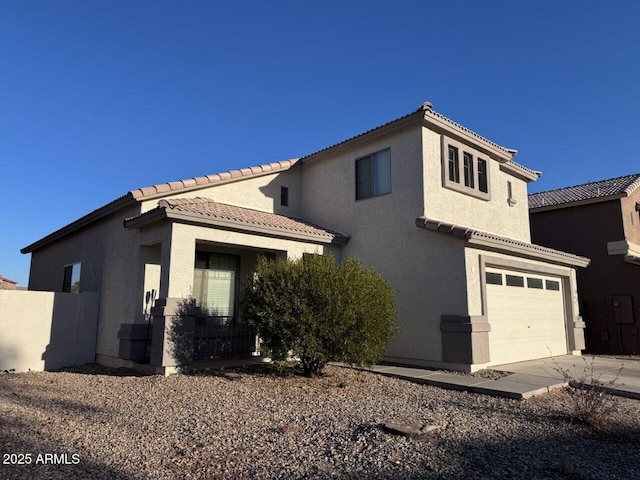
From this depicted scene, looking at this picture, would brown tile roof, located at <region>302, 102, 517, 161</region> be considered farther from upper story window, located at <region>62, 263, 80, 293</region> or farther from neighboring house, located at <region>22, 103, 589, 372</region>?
upper story window, located at <region>62, 263, 80, 293</region>

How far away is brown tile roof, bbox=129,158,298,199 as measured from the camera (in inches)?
451

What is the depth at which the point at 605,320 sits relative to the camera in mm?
16469

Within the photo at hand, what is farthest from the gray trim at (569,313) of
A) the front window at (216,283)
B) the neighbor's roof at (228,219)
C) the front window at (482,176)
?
the front window at (216,283)

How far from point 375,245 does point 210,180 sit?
5.20 m

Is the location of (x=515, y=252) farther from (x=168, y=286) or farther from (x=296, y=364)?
(x=168, y=286)

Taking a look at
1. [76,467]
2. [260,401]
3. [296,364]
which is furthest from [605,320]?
[76,467]

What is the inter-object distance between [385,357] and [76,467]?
8.69m

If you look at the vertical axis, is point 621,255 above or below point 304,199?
below

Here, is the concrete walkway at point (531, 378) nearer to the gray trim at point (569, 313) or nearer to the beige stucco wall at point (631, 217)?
the gray trim at point (569, 313)

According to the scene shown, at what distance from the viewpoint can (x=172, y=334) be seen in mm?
9367

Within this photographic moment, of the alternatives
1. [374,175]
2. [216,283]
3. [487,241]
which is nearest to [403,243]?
[487,241]

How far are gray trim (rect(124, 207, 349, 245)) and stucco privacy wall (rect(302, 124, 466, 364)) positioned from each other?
1.31 meters

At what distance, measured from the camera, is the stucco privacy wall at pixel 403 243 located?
35.6 feet

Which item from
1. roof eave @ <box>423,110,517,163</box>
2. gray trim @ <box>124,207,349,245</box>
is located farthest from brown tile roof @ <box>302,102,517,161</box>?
gray trim @ <box>124,207,349,245</box>
